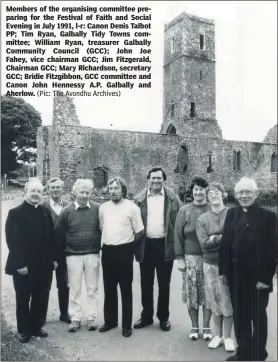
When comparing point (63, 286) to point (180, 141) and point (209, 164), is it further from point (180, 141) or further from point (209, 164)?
point (209, 164)

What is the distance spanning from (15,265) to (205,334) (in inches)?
87.2

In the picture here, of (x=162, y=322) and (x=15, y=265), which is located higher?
(x=15, y=265)

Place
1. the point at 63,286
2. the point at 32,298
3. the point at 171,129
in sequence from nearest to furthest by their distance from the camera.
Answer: the point at 32,298
the point at 63,286
the point at 171,129

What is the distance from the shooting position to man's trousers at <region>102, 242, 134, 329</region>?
14.5ft

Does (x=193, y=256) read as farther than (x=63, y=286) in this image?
No

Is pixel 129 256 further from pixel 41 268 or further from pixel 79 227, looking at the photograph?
pixel 41 268

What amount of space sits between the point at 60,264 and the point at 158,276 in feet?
4.10

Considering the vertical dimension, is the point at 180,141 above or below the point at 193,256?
above

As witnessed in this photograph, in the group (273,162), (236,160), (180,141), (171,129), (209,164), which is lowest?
(209,164)

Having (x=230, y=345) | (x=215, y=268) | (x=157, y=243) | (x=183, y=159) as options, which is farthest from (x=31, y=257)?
(x=183, y=159)

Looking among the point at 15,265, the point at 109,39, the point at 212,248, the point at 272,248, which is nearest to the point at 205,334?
the point at 212,248

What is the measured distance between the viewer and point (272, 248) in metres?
3.51

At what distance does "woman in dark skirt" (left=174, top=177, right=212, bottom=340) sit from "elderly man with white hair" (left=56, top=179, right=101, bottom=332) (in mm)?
1037

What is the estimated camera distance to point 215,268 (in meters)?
3.92
